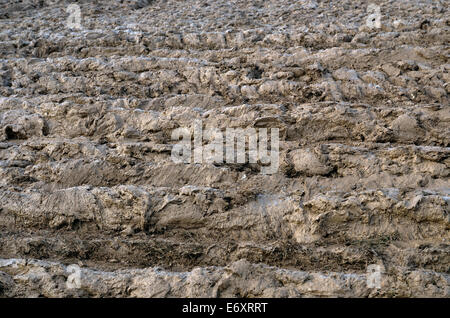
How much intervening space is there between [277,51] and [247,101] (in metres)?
1.22

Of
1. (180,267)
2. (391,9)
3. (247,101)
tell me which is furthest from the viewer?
(391,9)

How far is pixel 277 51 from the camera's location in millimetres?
6586

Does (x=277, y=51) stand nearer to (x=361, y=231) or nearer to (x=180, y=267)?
(x=361, y=231)

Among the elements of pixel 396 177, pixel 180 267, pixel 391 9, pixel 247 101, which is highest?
pixel 391 9

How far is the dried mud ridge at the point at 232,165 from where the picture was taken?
401 centimetres

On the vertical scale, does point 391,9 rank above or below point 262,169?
above

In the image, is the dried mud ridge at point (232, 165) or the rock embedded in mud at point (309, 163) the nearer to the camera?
the dried mud ridge at point (232, 165)

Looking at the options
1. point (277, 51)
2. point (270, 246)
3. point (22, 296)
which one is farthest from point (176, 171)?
point (277, 51)

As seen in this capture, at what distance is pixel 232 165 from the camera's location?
4961 mm

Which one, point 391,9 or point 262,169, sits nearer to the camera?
point 262,169

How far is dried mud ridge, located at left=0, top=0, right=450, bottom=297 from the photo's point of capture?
13.2ft

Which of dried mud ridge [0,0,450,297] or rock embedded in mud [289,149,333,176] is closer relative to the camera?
dried mud ridge [0,0,450,297]

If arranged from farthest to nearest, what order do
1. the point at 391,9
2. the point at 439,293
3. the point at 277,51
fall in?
the point at 391,9
the point at 277,51
the point at 439,293

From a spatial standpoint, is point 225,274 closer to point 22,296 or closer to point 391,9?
point 22,296
